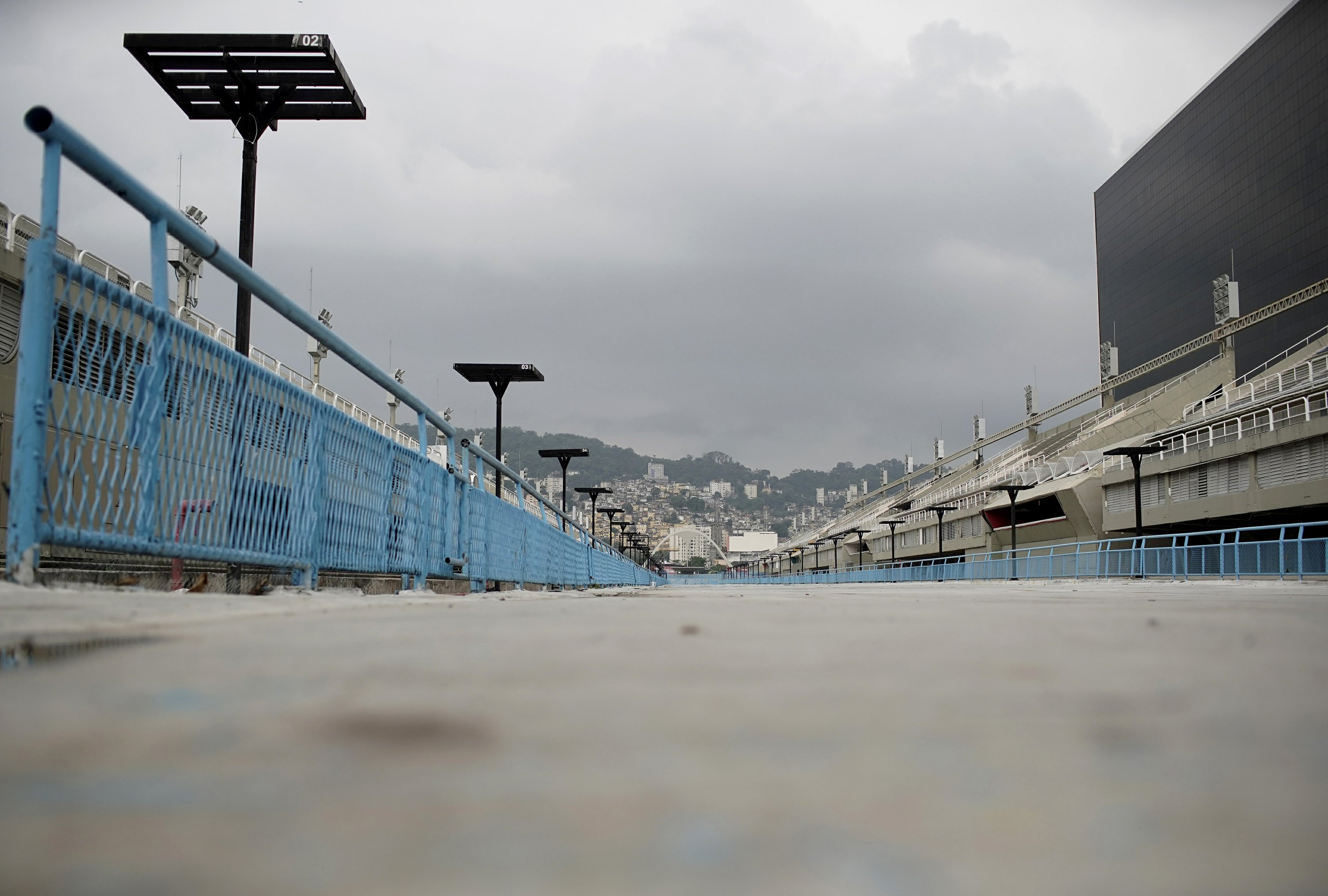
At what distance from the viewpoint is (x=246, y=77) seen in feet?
30.6

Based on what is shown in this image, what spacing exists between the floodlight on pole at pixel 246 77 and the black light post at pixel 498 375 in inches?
390

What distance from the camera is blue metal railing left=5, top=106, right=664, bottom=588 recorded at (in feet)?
9.16

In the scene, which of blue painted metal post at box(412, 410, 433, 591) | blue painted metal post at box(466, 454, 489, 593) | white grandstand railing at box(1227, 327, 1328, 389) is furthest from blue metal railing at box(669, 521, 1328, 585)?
white grandstand railing at box(1227, 327, 1328, 389)

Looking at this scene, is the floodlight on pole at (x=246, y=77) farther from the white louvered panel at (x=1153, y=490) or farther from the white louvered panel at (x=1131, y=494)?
the white louvered panel at (x=1153, y=490)

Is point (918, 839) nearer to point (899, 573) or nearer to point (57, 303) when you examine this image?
point (57, 303)

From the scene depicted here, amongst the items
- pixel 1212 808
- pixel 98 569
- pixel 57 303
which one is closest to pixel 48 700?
pixel 1212 808

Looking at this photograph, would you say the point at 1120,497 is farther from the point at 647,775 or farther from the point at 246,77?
the point at 647,775

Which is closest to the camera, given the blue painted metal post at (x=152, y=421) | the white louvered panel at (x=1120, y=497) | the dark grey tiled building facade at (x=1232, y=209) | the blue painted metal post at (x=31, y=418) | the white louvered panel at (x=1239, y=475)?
the blue painted metal post at (x=31, y=418)

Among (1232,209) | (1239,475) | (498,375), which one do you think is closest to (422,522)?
(498,375)

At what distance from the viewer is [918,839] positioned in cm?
59

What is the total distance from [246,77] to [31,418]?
8.05 metres

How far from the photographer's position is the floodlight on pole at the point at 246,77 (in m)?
8.93

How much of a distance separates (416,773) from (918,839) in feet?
1.22

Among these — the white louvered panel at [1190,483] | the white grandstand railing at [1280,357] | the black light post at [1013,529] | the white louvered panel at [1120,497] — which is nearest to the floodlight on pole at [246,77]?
the black light post at [1013,529]
